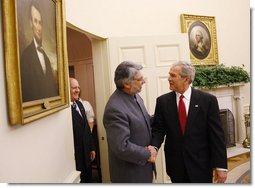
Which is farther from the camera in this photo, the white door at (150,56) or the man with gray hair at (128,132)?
the white door at (150,56)

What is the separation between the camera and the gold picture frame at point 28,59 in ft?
2.79

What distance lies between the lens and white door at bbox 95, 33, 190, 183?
2256 millimetres

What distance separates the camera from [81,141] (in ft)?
6.11

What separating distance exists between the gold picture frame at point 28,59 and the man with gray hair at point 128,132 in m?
0.30

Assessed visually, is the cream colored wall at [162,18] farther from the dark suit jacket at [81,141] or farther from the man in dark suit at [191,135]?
the dark suit jacket at [81,141]

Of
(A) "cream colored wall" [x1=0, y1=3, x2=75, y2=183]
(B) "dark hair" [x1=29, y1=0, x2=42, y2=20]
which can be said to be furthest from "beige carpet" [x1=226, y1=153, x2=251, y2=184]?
(B) "dark hair" [x1=29, y1=0, x2=42, y2=20]

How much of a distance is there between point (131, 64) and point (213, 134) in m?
→ 0.63

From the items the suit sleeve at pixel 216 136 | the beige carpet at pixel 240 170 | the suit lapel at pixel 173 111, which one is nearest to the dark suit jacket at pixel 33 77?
the suit lapel at pixel 173 111

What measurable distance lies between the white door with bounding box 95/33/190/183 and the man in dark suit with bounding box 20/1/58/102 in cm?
111

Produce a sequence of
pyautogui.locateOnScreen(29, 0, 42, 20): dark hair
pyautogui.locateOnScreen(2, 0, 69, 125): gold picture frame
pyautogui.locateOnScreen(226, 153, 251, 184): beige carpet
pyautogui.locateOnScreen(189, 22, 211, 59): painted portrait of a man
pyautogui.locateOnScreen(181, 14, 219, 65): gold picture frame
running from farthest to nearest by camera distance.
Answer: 1. pyautogui.locateOnScreen(189, 22, 211, 59): painted portrait of a man
2. pyautogui.locateOnScreen(181, 14, 219, 65): gold picture frame
3. pyautogui.locateOnScreen(226, 153, 251, 184): beige carpet
4. pyautogui.locateOnScreen(29, 0, 42, 20): dark hair
5. pyautogui.locateOnScreen(2, 0, 69, 125): gold picture frame

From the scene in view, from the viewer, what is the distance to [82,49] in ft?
8.52

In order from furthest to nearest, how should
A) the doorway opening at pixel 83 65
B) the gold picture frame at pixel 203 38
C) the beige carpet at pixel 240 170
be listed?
the doorway opening at pixel 83 65 → the gold picture frame at pixel 203 38 → the beige carpet at pixel 240 170

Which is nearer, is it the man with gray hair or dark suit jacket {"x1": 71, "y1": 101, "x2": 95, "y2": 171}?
the man with gray hair

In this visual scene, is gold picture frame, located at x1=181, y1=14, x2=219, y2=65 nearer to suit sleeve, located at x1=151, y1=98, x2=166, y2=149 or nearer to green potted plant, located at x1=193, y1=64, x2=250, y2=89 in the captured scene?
green potted plant, located at x1=193, y1=64, x2=250, y2=89
